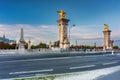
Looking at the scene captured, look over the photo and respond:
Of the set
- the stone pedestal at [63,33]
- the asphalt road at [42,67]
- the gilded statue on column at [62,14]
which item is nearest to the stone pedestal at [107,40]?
the stone pedestal at [63,33]

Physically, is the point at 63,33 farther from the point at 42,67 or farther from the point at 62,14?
the point at 42,67

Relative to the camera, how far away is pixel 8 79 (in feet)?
39.3

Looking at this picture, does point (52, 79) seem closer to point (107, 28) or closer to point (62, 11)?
point (62, 11)

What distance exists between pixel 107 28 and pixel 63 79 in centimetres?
9898

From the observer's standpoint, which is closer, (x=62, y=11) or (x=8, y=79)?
(x=8, y=79)

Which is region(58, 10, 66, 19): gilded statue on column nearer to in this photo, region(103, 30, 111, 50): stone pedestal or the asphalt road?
region(103, 30, 111, 50): stone pedestal

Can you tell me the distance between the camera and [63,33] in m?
84.6

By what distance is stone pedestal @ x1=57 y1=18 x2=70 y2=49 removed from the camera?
82188 millimetres

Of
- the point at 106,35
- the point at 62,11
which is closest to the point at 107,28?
the point at 106,35

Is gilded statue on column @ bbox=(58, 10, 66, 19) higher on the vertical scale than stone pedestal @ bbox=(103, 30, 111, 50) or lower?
higher

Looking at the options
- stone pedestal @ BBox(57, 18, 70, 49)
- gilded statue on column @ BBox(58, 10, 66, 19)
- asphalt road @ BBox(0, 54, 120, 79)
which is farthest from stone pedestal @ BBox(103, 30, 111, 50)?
asphalt road @ BBox(0, 54, 120, 79)

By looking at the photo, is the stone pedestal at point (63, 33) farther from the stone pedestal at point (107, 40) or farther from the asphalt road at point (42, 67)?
the asphalt road at point (42, 67)

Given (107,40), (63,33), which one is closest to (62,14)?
(63,33)

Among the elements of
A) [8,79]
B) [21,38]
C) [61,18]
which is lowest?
[8,79]
